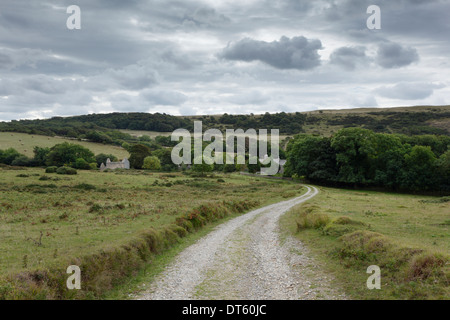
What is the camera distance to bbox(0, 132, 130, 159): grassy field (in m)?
114

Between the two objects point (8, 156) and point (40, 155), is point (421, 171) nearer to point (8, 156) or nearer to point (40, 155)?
point (40, 155)

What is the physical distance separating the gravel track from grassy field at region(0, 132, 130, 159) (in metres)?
112

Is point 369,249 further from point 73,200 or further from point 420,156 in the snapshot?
point 420,156

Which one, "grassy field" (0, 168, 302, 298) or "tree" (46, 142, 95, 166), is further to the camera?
"tree" (46, 142, 95, 166)

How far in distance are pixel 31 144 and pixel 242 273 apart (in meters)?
132

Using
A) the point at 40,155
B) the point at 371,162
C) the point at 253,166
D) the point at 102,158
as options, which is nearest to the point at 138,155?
the point at 102,158

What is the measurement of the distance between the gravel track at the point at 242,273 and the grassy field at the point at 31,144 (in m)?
112

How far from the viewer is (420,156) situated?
69438 mm

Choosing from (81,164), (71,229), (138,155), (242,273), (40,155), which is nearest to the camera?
(242,273)

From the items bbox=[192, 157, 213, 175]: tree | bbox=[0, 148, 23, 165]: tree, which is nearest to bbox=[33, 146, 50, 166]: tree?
bbox=[0, 148, 23, 165]: tree

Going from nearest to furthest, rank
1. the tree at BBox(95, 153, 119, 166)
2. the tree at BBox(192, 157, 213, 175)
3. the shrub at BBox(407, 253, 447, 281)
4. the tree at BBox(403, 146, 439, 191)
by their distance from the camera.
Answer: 1. the shrub at BBox(407, 253, 447, 281)
2. the tree at BBox(403, 146, 439, 191)
3. the tree at BBox(192, 157, 213, 175)
4. the tree at BBox(95, 153, 119, 166)

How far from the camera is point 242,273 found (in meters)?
14.1

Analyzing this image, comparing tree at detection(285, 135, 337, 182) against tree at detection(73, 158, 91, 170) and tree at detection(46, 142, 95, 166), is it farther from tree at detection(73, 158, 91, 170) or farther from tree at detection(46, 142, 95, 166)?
tree at detection(46, 142, 95, 166)
